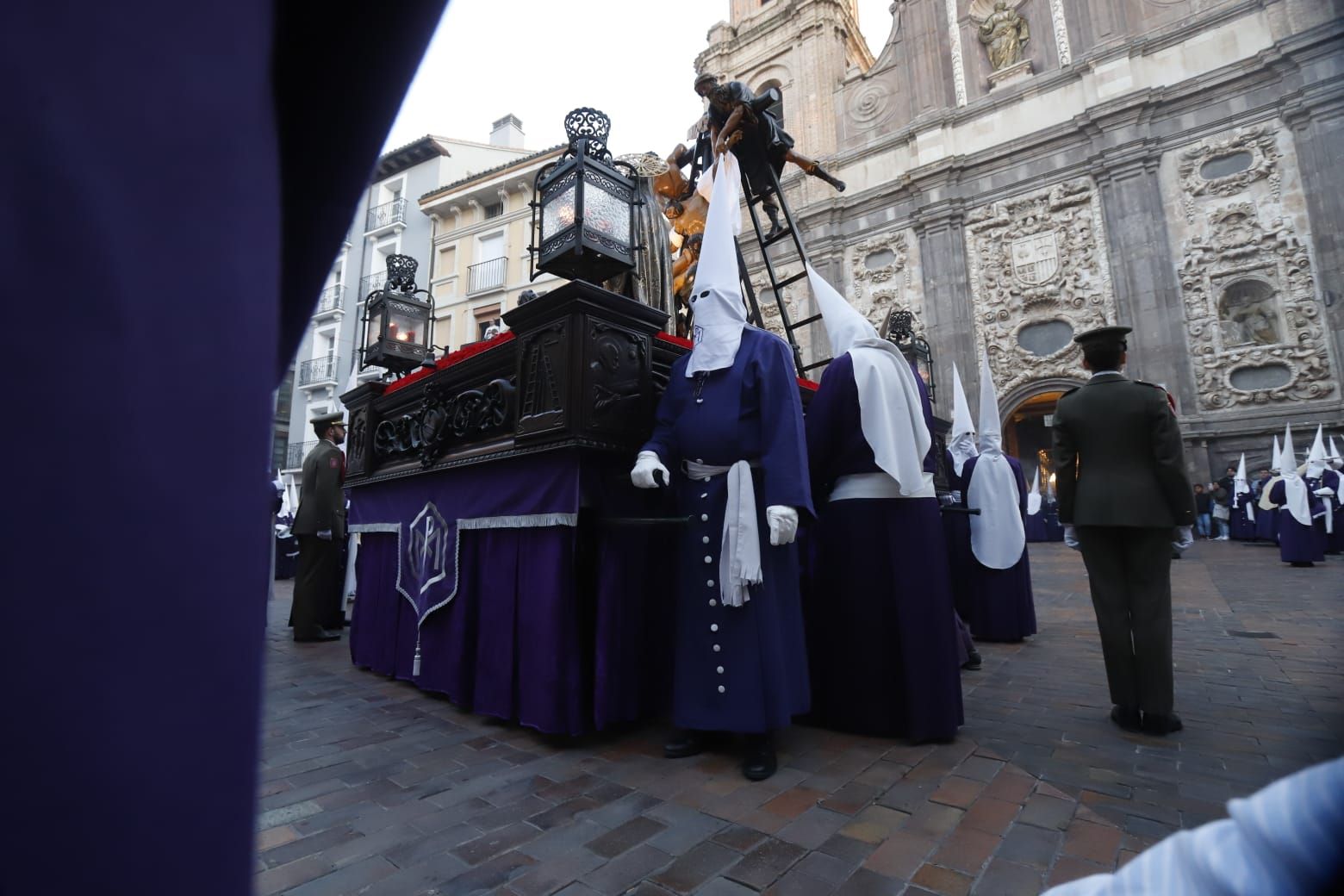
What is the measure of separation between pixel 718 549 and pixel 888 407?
42.1 inches

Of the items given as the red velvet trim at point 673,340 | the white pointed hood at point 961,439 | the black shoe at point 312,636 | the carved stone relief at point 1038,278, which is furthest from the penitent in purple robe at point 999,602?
the carved stone relief at point 1038,278

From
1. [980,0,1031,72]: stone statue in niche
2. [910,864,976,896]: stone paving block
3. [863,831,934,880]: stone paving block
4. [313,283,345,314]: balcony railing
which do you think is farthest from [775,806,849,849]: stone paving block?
[313,283,345,314]: balcony railing

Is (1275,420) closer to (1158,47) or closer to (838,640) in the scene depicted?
(1158,47)

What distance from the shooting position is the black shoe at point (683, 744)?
2.47 metres

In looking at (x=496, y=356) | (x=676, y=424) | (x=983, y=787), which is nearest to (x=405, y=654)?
(x=496, y=356)

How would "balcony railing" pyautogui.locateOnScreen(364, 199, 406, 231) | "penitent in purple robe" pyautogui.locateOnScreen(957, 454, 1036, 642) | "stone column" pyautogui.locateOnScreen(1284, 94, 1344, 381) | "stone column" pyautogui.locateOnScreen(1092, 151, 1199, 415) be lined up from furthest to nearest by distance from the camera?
→ "balcony railing" pyautogui.locateOnScreen(364, 199, 406, 231) < "stone column" pyautogui.locateOnScreen(1092, 151, 1199, 415) < "stone column" pyautogui.locateOnScreen(1284, 94, 1344, 381) < "penitent in purple robe" pyautogui.locateOnScreen(957, 454, 1036, 642)

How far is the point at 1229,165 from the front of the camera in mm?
14250

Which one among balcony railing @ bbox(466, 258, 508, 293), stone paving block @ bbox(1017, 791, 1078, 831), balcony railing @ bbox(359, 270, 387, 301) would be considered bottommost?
stone paving block @ bbox(1017, 791, 1078, 831)

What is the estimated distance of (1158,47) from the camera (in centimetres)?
1547

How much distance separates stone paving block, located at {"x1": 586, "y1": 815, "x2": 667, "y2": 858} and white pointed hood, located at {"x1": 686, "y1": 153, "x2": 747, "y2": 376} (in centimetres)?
169

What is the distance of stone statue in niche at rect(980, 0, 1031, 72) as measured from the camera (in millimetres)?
17953

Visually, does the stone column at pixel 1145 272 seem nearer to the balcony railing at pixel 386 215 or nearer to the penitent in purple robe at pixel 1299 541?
the penitent in purple robe at pixel 1299 541

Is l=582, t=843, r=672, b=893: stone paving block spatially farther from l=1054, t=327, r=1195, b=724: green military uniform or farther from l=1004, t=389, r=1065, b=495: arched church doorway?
l=1004, t=389, r=1065, b=495: arched church doorway

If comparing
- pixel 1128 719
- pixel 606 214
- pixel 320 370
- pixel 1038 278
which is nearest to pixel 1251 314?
pixel 1038 278
